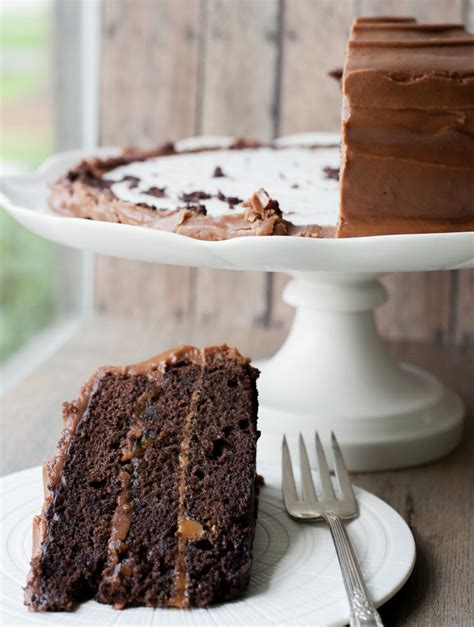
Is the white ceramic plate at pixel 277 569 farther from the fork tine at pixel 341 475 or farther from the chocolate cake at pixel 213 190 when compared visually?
the chocolate cake at pixel 213 190

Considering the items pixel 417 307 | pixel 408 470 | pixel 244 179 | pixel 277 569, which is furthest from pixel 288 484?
pixel 417 307

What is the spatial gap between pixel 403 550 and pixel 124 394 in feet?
1.13

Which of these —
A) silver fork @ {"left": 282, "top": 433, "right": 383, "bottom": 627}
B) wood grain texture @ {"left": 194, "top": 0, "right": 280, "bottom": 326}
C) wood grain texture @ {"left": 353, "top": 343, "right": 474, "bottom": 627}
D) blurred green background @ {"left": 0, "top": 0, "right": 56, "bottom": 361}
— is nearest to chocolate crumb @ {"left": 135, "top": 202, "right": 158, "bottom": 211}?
silver fork @ {"left": 282, "top": 433, "right": 383, "bottom": 627}

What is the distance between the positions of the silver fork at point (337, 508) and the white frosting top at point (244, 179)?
302mm

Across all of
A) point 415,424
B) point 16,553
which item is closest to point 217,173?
point 415,424

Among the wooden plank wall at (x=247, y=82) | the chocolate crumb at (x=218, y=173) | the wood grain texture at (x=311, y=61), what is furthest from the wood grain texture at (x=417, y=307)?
the chocolate crumb at (x=218, y=173)

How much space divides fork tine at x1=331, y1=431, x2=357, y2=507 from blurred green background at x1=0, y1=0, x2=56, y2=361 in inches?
48.0

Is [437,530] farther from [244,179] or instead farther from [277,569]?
[244,179]

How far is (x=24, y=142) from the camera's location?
2.20 meters

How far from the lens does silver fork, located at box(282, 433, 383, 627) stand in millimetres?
800

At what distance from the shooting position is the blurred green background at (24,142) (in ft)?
6.96

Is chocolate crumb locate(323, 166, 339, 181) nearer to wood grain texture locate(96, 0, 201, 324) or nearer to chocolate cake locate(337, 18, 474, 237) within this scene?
chocolate cake locate(337, 18, 474, 237)

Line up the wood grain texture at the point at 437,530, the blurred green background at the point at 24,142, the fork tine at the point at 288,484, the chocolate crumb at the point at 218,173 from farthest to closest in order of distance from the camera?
1. the blurred green background at the point at 24,142
2. the chocolate crumb at the point at 218,173
3. the fork tine at the point at 288,484
4. the wood grain texture at the point at 437,530

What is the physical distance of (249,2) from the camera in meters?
1.94
